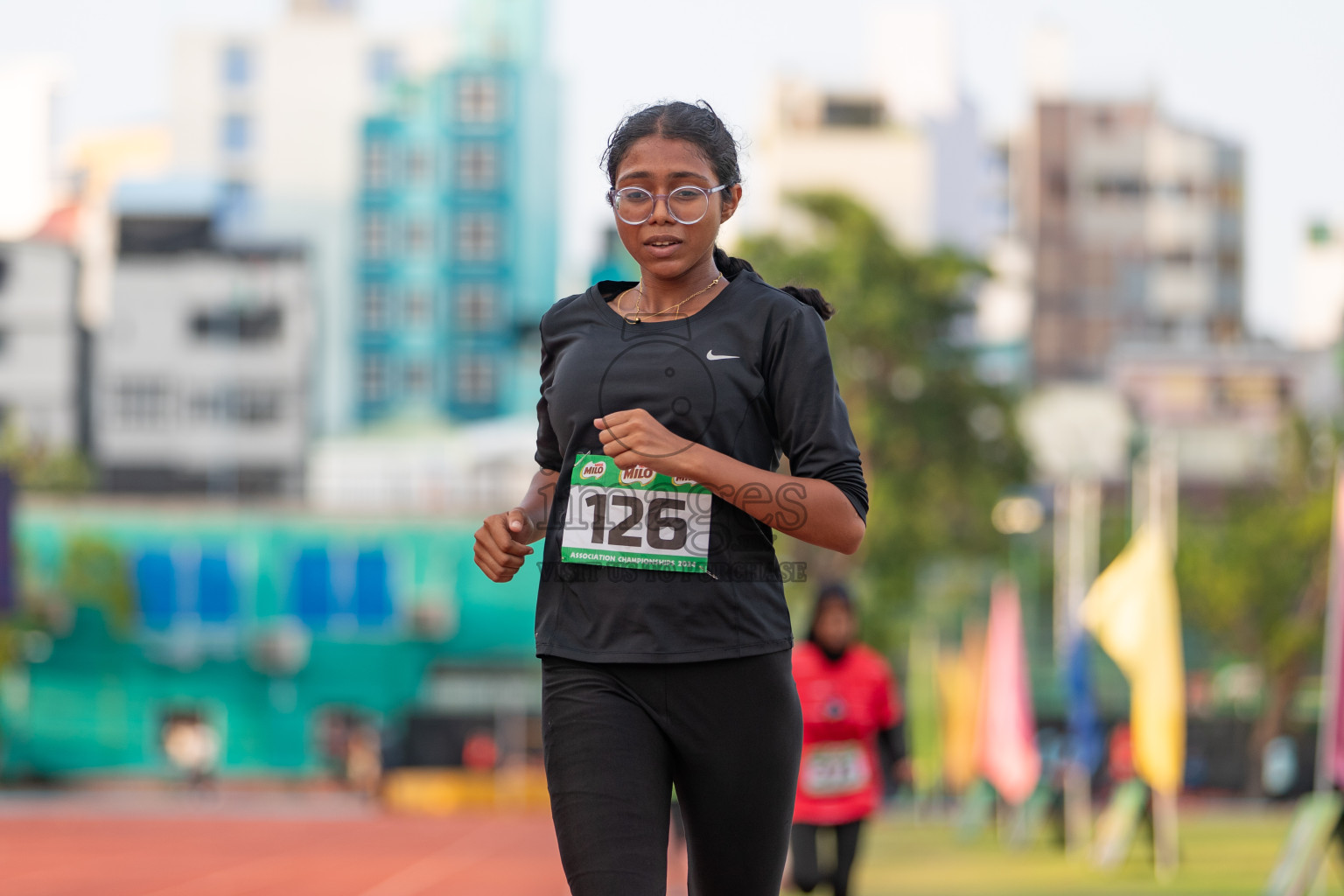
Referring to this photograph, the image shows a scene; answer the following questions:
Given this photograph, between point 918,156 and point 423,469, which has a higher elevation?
point 918,156

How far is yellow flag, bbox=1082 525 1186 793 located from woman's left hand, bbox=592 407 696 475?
1689 cm

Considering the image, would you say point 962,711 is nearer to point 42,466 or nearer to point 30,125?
point 42,466

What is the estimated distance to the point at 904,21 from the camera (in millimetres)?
89875

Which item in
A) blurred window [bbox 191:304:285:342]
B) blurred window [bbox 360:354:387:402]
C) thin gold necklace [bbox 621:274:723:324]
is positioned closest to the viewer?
thin gold necklace [bbox 621:274:723:324]

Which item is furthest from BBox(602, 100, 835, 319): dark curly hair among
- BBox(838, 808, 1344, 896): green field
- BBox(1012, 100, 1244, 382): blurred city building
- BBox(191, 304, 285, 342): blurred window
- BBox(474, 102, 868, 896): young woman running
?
BBox(1012, 100, 1244, 382): blurred city building

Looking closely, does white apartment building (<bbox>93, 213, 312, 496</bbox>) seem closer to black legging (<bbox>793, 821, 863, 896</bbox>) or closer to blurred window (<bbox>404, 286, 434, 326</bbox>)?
blurred window (<bbox>404, 286, 434, 326</bbox>)

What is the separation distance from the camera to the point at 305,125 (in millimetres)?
70312

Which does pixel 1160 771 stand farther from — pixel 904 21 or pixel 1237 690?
pixel 904 21

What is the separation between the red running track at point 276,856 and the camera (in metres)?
19.2

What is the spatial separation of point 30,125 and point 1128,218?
4006 centimetres

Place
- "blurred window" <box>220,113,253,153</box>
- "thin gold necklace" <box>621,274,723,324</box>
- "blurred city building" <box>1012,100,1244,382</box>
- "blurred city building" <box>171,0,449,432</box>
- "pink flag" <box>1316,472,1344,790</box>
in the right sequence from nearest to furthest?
1. "thin gold necklace" <box>621,274,723,324</box>
2. "pink flag" <box>1316,472,1344,790</box>
3. "blurred city building" <box>171,0,449,432</box>
4. "blurred window" <box>220,113,253,153</box>
5. "blurred city building" <box>1012,100,1244,382</box>

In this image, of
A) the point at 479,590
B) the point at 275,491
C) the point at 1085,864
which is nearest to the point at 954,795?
the point at 479,590

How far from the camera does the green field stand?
17.4m

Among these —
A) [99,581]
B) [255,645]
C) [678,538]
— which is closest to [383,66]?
[99,581]
